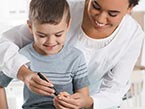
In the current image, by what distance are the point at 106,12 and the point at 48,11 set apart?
0.20 meters

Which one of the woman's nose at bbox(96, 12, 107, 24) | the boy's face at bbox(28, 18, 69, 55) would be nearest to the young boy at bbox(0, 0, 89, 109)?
the boy's face at bbox(28, 18, 69, 55)

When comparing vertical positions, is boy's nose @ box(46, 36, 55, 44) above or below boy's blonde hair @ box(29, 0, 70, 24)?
below

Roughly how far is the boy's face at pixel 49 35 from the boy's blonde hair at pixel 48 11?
0.01 metres

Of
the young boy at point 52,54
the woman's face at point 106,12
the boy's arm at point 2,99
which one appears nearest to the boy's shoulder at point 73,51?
the young boy at point 52,54

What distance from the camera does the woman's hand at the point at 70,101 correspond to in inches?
36.0

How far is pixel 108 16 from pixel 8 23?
123cm

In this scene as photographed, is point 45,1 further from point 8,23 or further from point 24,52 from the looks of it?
point 8,23

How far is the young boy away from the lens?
38.0 inches

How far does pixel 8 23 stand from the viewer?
7.04ft

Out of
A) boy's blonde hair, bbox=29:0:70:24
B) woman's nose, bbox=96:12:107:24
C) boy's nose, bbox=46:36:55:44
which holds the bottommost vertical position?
boy's nose, bbox=46:36:55:44

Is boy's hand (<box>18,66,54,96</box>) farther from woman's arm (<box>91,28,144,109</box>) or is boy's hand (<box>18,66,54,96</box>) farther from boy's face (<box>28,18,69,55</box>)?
woman's arm (<box>91,28,144,109</box>)

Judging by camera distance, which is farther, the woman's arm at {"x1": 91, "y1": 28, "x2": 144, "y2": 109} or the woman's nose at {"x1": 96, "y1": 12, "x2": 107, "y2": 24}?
the woman's arm at {"x1": 91, "y1": 28, "x2": 144, "y2": 109}

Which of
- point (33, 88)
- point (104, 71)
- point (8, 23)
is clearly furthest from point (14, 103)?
point (33, 88)

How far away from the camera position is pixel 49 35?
0.96 metres
